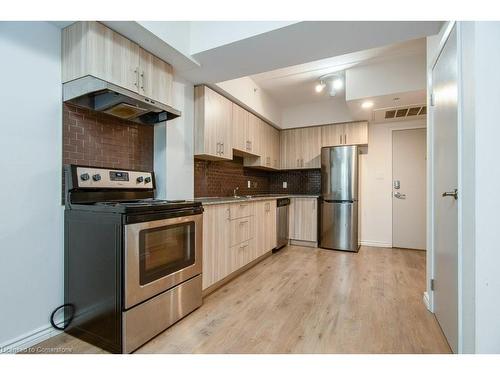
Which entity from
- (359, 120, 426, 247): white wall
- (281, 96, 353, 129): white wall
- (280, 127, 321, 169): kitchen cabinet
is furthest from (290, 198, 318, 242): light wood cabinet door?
(281, 96, 353, 129): white wall

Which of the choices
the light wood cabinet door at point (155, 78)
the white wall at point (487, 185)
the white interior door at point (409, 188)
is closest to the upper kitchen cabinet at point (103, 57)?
the light wood cabinet door at point (155, 78)

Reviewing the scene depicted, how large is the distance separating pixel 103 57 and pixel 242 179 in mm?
2765

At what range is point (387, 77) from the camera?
3100 millimetres

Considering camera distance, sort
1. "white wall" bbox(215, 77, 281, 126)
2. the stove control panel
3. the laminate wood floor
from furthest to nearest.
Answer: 1. "white wall" bbox(215, 77, 281, 126)
2. the stove control panel
3. the laminate wood floor

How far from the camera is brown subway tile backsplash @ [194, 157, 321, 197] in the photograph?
3307 mm

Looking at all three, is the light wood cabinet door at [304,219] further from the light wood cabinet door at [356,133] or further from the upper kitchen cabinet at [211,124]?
the upper kitchen cabinet at [211,124]

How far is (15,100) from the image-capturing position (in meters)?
1.52

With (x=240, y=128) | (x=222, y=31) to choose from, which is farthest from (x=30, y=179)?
(x=240, y=128)

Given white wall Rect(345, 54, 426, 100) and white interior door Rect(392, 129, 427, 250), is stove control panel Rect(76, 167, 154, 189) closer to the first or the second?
white wall Rect(345, 54, 426, 100)

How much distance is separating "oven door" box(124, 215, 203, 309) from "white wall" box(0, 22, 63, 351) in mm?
663

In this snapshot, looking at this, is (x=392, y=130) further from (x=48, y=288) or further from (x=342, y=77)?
(x=48, y=288)

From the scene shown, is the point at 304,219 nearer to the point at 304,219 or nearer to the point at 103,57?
the point at 304,219
